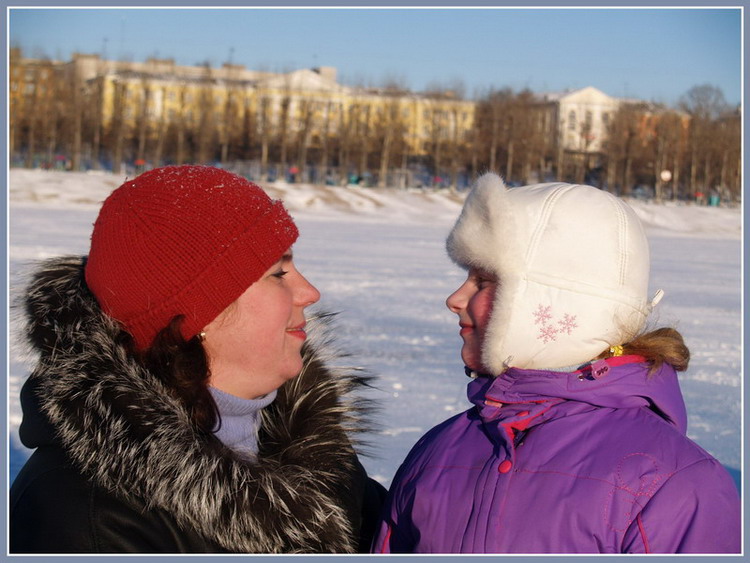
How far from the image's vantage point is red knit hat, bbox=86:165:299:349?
5.54 feet

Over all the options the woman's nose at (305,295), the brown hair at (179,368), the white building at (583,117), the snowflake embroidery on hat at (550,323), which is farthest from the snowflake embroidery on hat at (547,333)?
the white building at (583,117)

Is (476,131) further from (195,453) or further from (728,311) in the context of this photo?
(195,453)

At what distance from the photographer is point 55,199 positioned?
2281 cm

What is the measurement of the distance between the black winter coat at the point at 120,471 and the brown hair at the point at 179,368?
28 millimetres

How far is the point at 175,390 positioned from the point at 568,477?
0.77 m

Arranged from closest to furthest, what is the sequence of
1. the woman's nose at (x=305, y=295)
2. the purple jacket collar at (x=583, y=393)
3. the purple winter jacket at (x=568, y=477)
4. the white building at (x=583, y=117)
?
1. the purple winter jacket at (x=568, y=477)
2. the purple jacket collar at (x=583, y=393)
3. the woman's nose at (x=305, y=295)
4. the white building at (x=583, y=117)

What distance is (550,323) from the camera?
1730 mm

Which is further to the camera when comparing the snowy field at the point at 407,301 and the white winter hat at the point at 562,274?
the snowy field at the point at 407,301

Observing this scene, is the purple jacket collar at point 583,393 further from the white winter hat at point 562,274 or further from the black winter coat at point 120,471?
the black winter coat at point 120,471

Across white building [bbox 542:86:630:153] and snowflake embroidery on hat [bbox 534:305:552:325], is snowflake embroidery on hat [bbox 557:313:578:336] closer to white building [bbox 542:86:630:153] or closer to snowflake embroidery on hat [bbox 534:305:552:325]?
snowflake embroidery on hat [bbox 534:305:552:325]

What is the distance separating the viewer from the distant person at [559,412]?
1.52 m

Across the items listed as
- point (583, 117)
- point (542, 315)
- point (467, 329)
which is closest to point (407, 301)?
point (467, 329)

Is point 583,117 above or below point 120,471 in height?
above

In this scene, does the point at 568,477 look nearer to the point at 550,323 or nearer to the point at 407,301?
the point at 550,323
